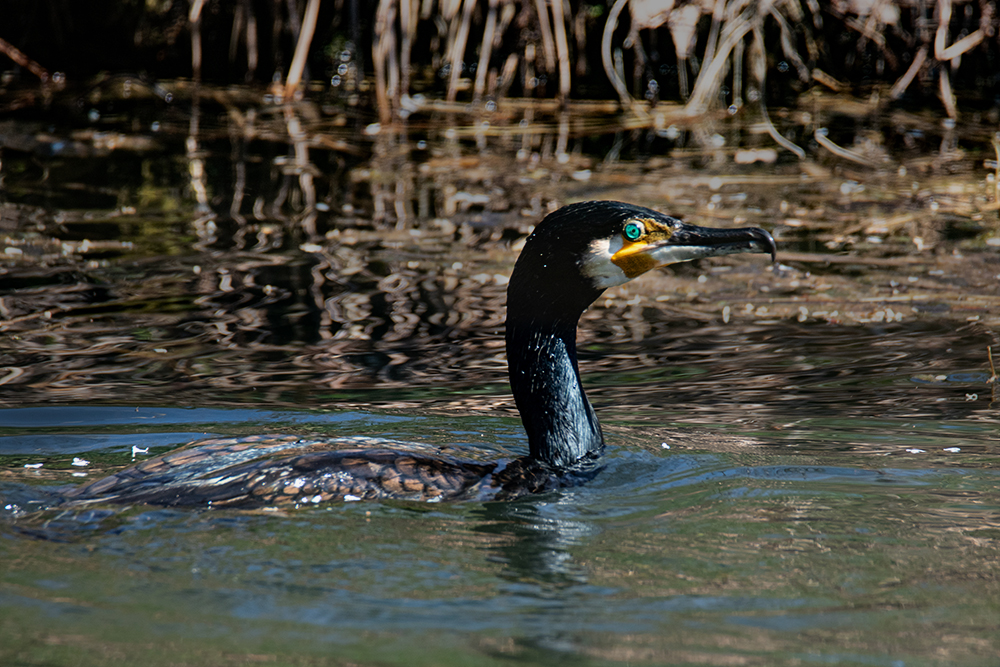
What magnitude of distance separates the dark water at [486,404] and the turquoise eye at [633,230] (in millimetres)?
795

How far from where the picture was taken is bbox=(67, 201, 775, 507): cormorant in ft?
12.5

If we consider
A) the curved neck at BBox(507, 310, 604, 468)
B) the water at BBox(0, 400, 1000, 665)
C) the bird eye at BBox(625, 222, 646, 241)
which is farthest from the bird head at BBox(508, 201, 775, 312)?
the water at BBox(0, 400, 1000, 665)

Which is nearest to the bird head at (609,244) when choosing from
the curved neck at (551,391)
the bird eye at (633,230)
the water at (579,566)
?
the bird eye at (633,230)

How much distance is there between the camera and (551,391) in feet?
14.1

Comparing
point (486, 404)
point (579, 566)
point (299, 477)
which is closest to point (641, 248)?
point (486, 404)

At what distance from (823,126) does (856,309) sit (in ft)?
16.7

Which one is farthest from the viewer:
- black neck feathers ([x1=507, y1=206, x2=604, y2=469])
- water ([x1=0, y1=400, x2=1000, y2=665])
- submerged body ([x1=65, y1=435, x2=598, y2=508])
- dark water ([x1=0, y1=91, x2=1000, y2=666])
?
black neck feathers ([x1=507, y1=206, x2=604, y2=469])

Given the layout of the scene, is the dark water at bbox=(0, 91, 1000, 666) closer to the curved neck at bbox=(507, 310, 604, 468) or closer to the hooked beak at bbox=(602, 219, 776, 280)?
the curved neck at bbox=(507, 310, 604, 468)

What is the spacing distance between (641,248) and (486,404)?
1152 mm

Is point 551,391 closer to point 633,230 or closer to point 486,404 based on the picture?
point 633,230

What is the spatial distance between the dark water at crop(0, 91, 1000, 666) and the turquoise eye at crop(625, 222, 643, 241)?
0.80m

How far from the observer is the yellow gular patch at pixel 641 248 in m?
4.22

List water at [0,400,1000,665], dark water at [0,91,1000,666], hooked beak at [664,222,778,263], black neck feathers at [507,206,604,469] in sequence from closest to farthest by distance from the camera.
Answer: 1. water at [0,400,1000,665]
2. dark water at [0,91,1000,666]
3. hooked beak at [664,222,778,263]
4. black neck feathers at [507,206,604,469]

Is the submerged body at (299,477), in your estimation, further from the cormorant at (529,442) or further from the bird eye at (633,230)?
the bird eye at (633,230)
